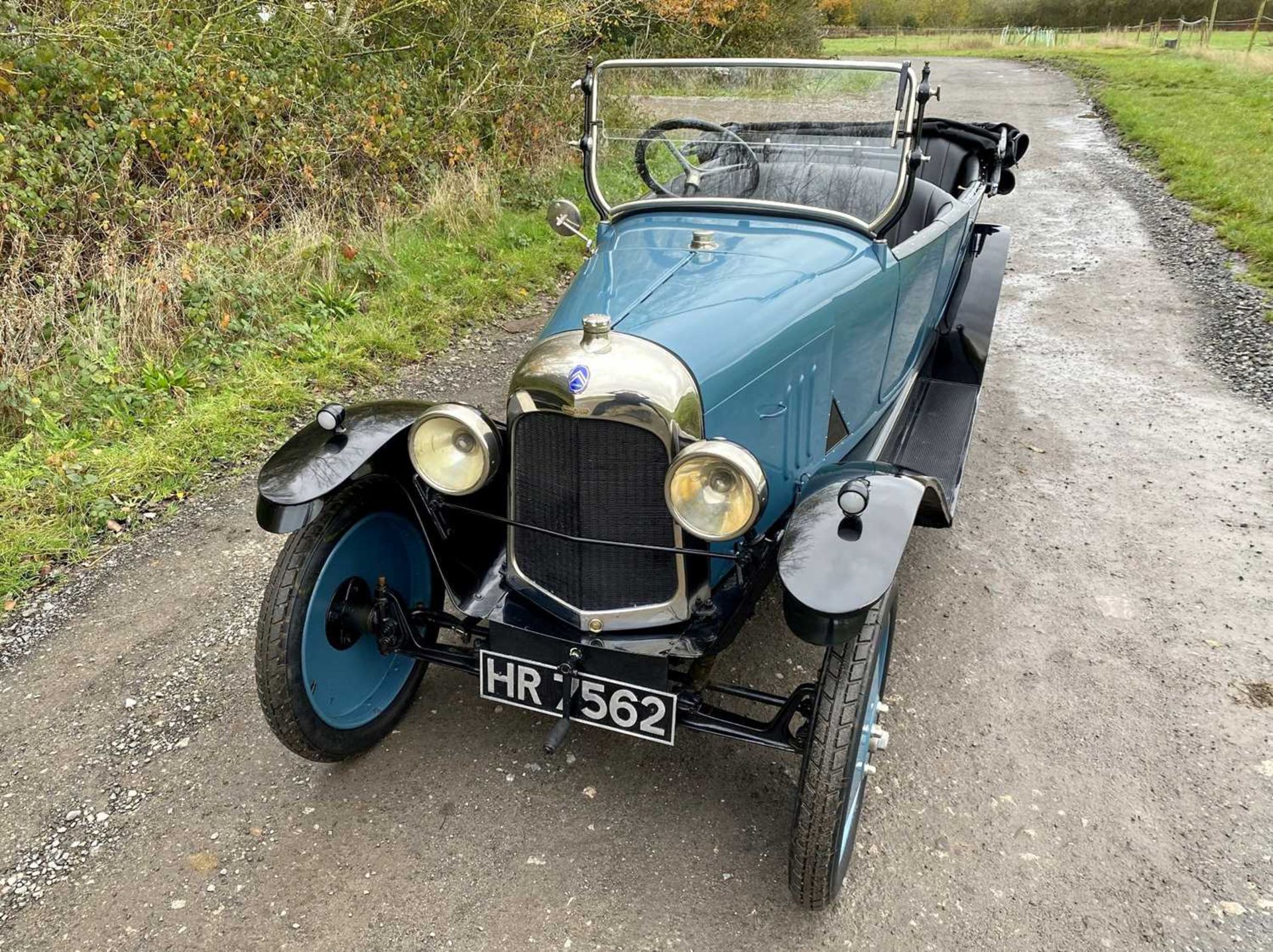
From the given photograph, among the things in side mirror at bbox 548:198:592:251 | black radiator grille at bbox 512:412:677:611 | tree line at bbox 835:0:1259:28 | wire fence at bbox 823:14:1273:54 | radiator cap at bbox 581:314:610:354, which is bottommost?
black radiator grille at bbox 512:412:677:611

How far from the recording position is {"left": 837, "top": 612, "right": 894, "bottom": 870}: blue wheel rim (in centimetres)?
206

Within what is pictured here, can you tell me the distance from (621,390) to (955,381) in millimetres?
2623

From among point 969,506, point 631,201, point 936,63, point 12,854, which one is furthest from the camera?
point 936,63

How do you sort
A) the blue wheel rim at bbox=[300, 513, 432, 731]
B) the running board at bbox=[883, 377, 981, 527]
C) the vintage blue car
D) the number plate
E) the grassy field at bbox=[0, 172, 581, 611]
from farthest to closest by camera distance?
the grassy field at bbox=[0, 172, 581, 611] → the running board at bbox=[883, 377, 981, 527] → the blue wheel rim at bbox=[300, 513, 432, 731] → the number plate → the vintage blue car

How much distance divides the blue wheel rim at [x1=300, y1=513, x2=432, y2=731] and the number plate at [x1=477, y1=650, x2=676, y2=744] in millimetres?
491

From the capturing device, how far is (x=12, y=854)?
2273mm

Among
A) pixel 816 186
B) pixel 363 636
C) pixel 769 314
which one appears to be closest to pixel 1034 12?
pixel 816 186

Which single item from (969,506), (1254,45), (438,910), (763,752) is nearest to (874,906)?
(763,752)

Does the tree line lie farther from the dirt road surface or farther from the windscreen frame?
the dirt road surface

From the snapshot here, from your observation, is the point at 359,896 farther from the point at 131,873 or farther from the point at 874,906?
the point at 874,906

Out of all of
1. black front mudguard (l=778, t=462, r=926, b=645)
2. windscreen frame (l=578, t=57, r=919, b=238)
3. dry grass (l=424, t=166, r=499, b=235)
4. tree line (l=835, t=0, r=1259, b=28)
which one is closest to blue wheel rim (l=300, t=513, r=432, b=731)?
black front mudguard (l=778, t=462, r=926, b=645)

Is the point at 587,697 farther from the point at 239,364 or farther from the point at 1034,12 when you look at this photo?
the point at 1034,12

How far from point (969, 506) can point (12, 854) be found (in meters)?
3.74

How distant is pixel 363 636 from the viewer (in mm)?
2549
